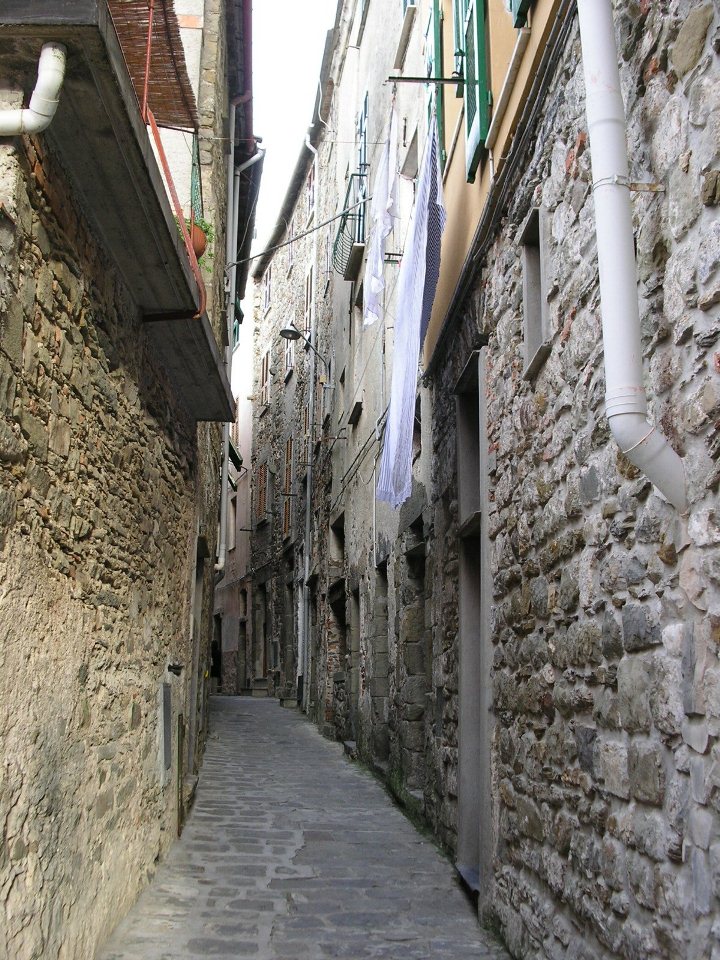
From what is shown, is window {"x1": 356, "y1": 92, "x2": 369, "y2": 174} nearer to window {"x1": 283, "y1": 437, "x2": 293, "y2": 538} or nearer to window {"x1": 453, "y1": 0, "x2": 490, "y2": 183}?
window {"x1": 453, "y1": 0, "x2": 490, "y2": 183}

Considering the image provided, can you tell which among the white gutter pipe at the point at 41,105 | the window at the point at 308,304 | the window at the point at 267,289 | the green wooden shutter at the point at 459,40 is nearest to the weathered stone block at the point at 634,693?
the white gutter pipe at the point at 41,105

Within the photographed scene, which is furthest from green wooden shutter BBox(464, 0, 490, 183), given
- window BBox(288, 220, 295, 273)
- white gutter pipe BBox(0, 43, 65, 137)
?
window BBox(288, 220, 295, 273)

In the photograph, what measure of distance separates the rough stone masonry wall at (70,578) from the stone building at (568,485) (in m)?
1.71

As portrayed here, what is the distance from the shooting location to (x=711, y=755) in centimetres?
240

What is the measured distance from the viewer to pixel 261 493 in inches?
924

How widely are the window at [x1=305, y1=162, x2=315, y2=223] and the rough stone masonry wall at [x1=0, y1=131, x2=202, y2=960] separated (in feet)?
46.5

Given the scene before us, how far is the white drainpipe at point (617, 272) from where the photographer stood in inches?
103

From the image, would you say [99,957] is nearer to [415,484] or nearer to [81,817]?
[81,817]

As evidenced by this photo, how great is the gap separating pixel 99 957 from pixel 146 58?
3.82 meters

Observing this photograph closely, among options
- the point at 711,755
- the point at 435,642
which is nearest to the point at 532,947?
the point at 711,755

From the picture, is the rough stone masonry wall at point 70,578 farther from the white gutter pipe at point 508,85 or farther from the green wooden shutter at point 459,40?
the green wooden shutter at point 459,40

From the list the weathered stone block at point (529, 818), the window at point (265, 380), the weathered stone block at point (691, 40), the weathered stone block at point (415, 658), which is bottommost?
the weathered stone block at point (529, 818)

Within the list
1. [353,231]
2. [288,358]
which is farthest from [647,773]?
[288,358]

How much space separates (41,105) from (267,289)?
73.5 feet
